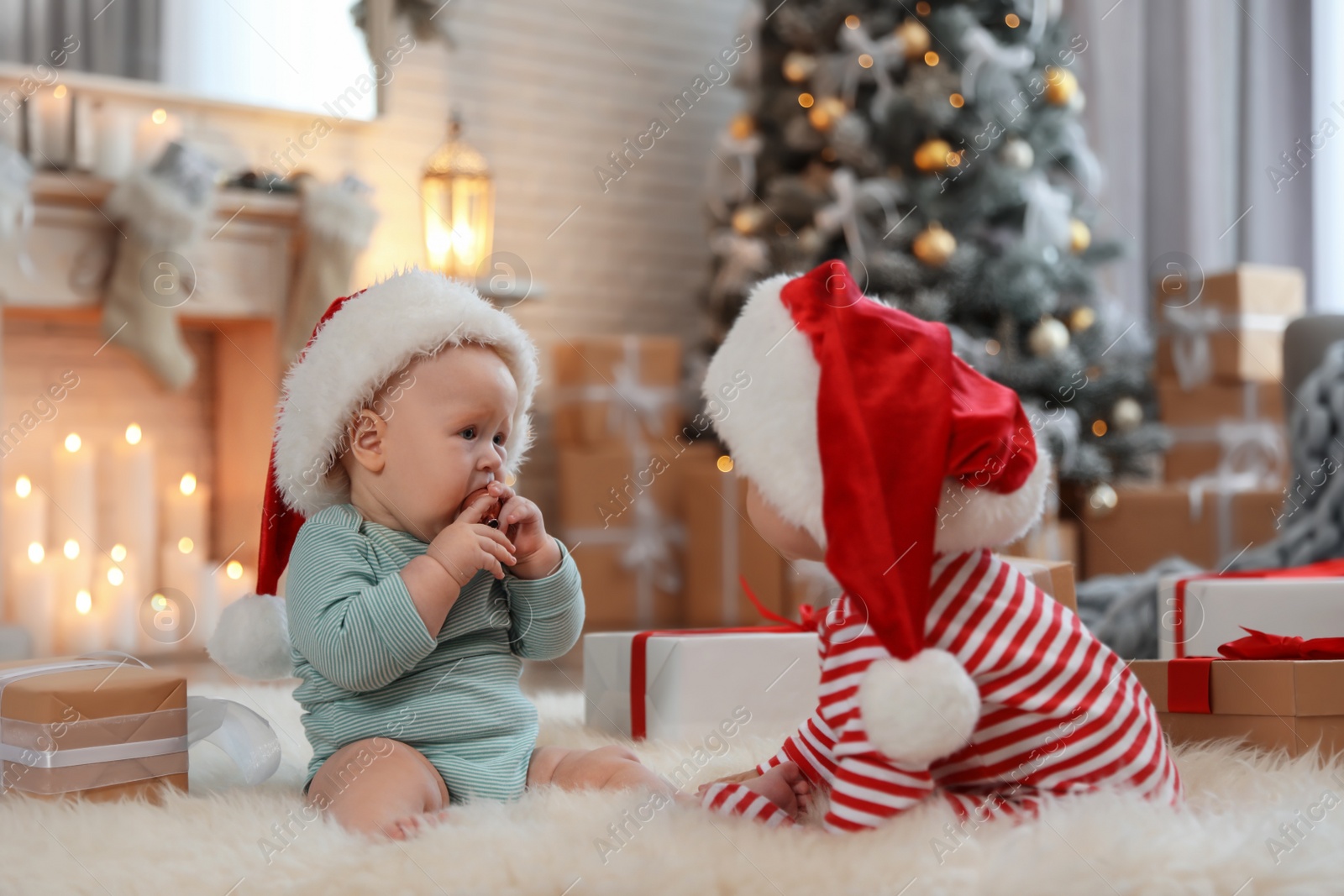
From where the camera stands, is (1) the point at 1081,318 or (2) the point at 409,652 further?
(1) the point at 1081,318

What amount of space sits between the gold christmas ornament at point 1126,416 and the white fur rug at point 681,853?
2.14m

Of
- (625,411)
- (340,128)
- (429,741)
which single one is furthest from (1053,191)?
(429,741)

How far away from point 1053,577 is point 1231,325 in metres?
1.86

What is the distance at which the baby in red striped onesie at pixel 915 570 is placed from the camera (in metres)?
0.82

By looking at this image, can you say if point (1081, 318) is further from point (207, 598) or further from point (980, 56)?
point (207, 598)

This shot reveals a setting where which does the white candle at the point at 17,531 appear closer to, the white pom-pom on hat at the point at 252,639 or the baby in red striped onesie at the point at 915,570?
the white pom-pom on hat at the point at 252,639

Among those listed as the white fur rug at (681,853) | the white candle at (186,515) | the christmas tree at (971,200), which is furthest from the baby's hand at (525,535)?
the white candle at (186,515)

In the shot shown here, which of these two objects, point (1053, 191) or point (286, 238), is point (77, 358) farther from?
point (1053, 191)

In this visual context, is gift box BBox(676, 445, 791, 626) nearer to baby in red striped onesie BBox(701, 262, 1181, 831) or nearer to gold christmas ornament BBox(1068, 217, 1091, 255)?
gold christmas ornament BBox(1068, 217, 1091, 255)

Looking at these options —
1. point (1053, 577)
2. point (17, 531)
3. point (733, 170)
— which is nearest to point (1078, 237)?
point (733, 170)

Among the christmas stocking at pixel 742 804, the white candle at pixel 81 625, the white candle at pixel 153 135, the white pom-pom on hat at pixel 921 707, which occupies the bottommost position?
the white candle at pixel 81 625

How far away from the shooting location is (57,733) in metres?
1.01

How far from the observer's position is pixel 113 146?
2873 mm

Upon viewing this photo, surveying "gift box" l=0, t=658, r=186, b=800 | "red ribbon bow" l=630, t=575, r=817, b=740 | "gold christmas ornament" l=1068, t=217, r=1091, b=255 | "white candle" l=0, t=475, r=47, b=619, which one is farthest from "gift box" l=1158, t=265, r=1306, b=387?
"white candle" l=0, t=475, r=47, b=619
